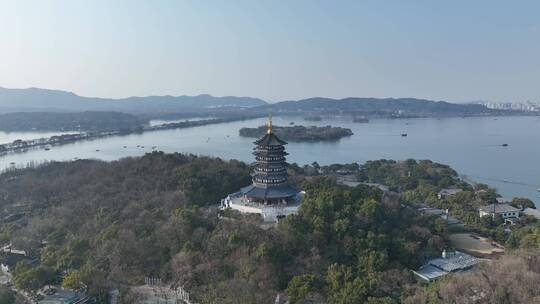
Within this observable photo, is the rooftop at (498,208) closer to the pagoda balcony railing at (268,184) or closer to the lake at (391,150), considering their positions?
the lake at (391,150)

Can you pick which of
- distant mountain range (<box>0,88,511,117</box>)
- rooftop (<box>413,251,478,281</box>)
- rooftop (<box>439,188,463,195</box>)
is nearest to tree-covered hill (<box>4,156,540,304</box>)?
rooftop (<box>413,251,478,281</box>)

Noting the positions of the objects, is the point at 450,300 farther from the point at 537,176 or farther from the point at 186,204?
the point at 537,176

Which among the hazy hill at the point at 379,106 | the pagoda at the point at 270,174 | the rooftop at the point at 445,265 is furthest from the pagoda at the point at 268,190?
the hazy hill at the point at 379,106

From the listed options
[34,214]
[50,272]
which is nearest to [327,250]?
[50,272]

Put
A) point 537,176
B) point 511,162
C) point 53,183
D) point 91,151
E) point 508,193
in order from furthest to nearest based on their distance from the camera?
point 91,151 → point 511,162 → point 537,176 → point 508,193 → point 53,183

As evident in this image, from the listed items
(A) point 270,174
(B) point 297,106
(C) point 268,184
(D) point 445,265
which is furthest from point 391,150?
(B) point 297,106

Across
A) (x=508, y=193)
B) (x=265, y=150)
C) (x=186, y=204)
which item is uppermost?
(x=265, y=150)
